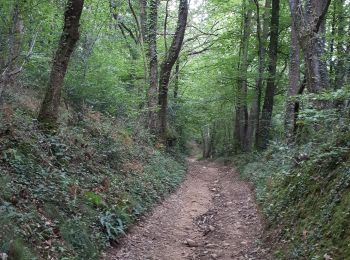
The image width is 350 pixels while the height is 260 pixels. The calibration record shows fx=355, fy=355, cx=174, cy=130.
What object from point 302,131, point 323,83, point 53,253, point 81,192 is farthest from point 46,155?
point 323,83

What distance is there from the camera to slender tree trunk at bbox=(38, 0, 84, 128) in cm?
868

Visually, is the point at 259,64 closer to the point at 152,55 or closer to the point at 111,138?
the point at 152,55

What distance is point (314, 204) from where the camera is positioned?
5898 mm

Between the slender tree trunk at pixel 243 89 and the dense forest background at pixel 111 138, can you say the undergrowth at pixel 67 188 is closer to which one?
the dense forest background at pixel 111 138

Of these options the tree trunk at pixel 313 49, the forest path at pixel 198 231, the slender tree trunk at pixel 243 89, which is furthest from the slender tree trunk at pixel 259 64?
the tree trunk at pixel 313 49

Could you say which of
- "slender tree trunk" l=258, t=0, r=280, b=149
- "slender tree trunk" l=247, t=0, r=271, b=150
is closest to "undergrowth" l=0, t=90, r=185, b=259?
"slender tree trunk" l=258, t=0, r=280, b=149

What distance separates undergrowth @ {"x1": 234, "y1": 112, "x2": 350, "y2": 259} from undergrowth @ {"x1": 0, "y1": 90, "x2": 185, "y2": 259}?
10.3 ft

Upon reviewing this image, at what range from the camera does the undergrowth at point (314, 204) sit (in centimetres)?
476

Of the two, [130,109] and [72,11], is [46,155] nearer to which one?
[72,11]

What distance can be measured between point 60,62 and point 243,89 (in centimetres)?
1336

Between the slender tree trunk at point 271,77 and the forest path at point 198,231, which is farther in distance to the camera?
the slender tree trunk at point 271,77

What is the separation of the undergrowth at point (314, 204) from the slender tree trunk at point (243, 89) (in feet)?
38.9

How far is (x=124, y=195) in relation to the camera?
8.58 m

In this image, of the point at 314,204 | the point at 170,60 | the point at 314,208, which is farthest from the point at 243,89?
the point at 314,208
